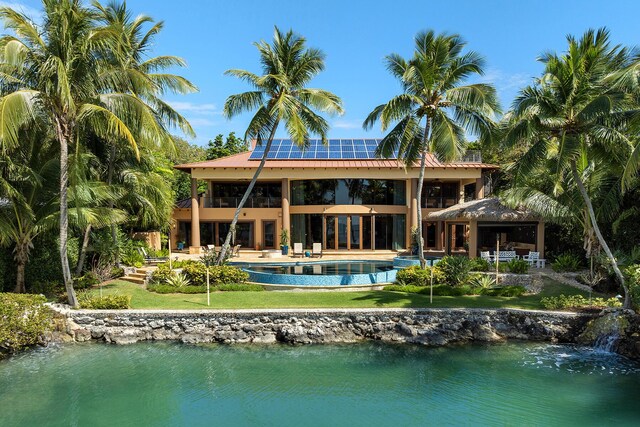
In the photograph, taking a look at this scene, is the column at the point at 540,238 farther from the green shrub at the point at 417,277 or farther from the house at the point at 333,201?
the green shrub at the point at 417,277

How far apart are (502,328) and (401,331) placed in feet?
10.8

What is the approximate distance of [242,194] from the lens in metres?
30.0

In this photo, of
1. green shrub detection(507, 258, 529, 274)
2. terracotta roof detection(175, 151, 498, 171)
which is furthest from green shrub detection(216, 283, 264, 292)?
terracotta roof detection(175, 151, 498, 171)

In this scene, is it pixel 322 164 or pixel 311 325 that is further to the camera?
pixel 322 164

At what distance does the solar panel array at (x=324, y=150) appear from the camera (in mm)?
27875

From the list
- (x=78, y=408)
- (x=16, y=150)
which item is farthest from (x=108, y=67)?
(x=78, y=408)

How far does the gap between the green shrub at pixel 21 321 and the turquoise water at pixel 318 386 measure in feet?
1.66

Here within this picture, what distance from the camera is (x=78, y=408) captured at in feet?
28.8

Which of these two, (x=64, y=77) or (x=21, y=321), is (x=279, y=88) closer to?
(x=64, y=77)

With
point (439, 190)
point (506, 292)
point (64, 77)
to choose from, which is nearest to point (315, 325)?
point (506, 292)

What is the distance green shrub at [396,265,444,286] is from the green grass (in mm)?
1112

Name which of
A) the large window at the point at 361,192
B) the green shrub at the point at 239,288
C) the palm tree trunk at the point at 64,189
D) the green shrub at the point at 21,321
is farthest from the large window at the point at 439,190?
the green shrub at the point at 21,321

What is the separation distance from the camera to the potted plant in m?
26.1

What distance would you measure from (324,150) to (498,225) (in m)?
13.0
